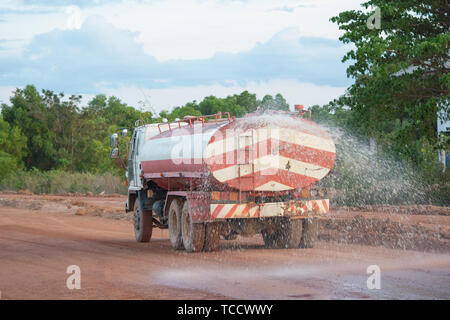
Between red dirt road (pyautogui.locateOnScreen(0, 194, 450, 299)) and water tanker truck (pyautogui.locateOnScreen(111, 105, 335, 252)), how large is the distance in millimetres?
527

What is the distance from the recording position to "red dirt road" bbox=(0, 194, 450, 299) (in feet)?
31.4

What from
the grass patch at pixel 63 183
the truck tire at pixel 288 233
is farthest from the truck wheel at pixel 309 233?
the grass patch at pixel 63 183

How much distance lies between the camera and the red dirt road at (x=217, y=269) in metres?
9.56

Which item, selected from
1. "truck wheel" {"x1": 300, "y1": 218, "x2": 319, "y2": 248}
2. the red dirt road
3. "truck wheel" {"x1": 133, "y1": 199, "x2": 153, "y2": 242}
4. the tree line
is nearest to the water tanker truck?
"truck wheel" {"x1": 300, "y1": 218, "x2": 319, "y2": 248}

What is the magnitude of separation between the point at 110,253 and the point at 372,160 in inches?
708

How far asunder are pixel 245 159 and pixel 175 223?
2965mm

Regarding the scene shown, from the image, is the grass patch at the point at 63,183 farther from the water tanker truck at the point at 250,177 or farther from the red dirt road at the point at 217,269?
the water tanker truck at the point at 250,177

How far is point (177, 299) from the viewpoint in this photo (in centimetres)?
911

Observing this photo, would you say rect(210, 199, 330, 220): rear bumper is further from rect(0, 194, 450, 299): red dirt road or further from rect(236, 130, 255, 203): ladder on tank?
rect(0, 194, 450, 299): red dirt road
